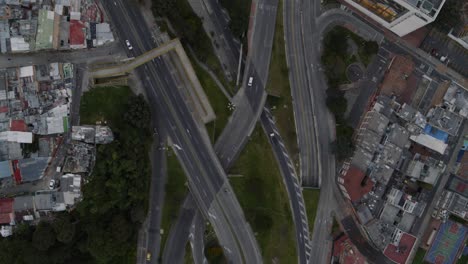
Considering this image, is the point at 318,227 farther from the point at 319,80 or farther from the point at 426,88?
the point at 426,88

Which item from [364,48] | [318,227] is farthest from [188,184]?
[364,48]

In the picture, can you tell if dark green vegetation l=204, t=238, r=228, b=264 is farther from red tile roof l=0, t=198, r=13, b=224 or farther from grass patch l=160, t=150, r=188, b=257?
red tile roof l=0, t=198, r=13, b=224

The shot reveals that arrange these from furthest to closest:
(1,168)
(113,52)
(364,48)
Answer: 1. (364,48)
2. (113,52)
3. (1,168)

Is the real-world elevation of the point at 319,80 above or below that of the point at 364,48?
below

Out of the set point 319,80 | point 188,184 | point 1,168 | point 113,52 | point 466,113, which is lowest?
point 1,168

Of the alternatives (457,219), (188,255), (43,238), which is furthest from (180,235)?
(457,219)

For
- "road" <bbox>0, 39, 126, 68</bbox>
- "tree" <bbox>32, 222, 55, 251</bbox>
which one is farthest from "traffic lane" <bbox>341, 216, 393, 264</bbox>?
"road" <bbox>0, 39, 126, 68</bbox>
